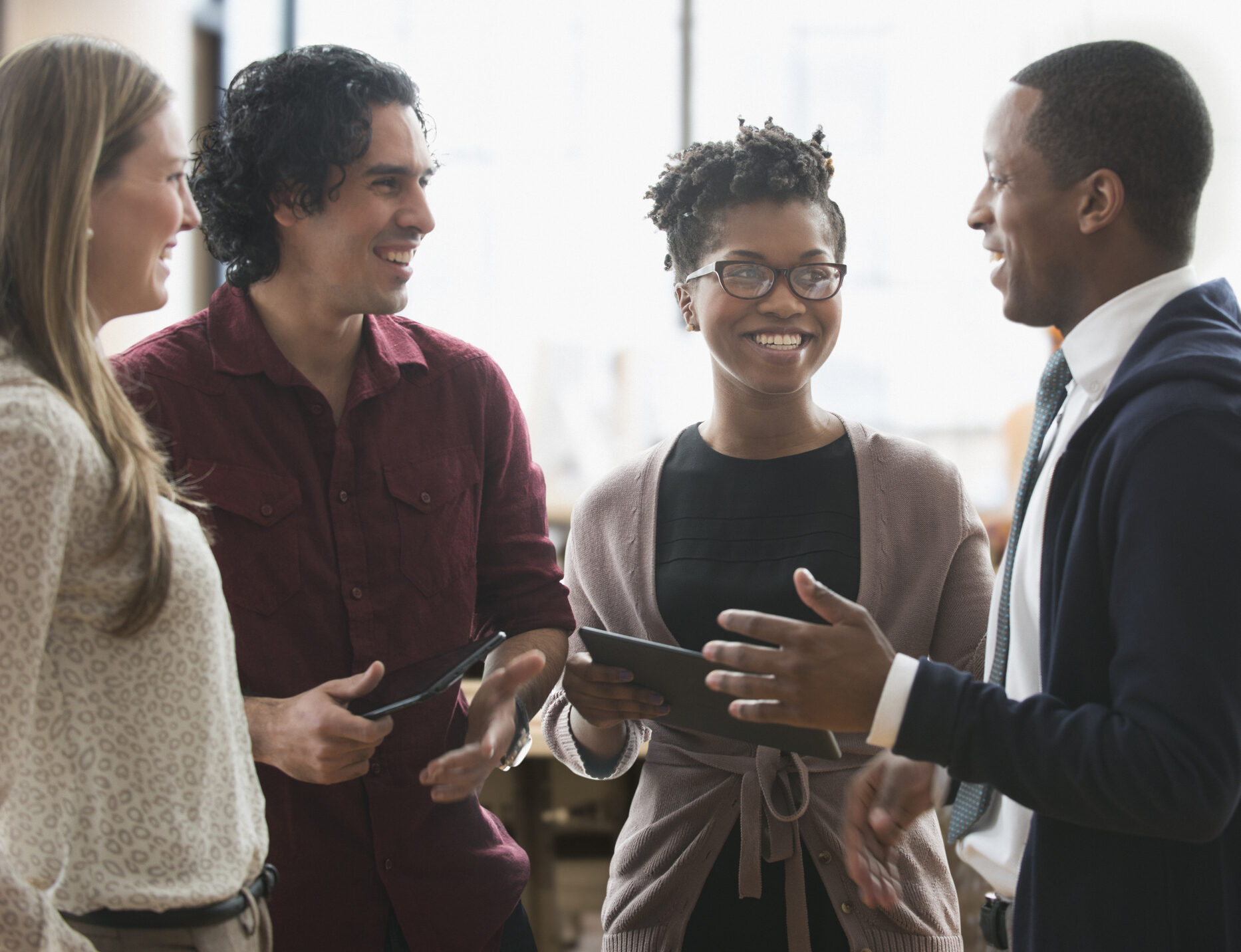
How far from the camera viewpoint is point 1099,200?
1127mm

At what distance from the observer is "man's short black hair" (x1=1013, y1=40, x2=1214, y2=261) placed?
3.66 feet

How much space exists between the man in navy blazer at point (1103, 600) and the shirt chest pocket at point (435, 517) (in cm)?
47

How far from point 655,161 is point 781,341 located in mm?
2599

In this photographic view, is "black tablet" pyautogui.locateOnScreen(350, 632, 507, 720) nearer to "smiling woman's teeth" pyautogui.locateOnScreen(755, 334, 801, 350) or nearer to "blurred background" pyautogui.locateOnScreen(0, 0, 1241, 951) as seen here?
"smiling woman's teeth" pyautogui.locateOnScreen(755, 334, 801, 350)

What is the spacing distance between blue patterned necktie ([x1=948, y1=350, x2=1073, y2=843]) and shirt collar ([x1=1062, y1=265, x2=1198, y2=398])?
0.07m

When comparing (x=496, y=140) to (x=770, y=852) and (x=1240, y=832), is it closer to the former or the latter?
(x=770, y=852)

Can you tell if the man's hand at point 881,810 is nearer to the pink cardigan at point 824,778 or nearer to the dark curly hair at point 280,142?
the pink cardigan at point 824,778

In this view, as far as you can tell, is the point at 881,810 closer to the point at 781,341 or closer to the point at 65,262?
the point at 781,341

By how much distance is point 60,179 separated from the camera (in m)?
0.98

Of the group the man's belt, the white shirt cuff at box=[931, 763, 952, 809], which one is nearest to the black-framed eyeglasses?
the white shirt cuff at box=[931, 763, 952, 809]

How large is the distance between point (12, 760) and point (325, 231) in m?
0.79

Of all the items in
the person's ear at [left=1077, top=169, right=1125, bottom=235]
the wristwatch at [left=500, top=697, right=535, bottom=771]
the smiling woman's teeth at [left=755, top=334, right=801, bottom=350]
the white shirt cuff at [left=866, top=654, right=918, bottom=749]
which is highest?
the person's ear at [left=1077, top=169, right=1125, bottom=235]

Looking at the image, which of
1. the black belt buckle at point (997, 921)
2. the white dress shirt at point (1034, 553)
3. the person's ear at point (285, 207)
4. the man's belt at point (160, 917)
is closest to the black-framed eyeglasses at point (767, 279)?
the white dress shirt at point (1034, 553)

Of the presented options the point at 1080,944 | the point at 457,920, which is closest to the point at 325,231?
the point at 457,920
